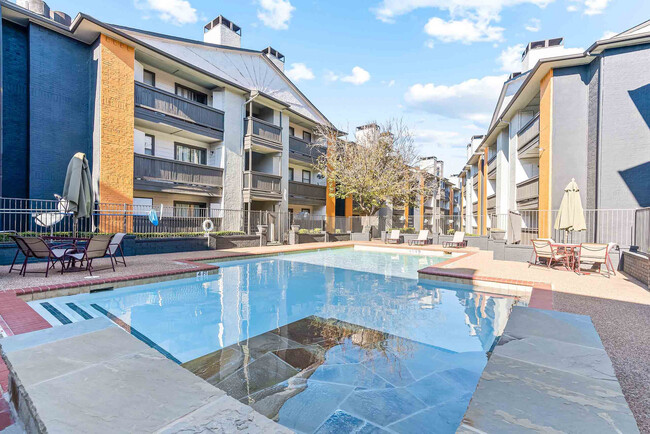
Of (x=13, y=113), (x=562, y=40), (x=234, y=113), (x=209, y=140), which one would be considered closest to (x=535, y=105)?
(x=562, y=40)

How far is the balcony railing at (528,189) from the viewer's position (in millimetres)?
14730

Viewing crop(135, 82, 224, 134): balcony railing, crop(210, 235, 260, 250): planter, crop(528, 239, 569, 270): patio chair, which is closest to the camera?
crop(528, 239, 569, 270): patio chair

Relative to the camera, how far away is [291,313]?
18.6 feet

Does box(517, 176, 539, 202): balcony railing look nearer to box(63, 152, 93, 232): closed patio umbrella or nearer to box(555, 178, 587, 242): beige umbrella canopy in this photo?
box(555, 178, 587, 242): beige umbrella canopy

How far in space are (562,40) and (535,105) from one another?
6.03 meters

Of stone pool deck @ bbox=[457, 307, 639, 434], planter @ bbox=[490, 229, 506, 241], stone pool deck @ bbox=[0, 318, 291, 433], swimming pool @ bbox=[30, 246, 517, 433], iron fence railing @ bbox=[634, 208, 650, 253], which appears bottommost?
swimming pool @ bbox=[30, 246, 517, 433]

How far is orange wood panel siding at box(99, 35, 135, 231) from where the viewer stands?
39.3 feet

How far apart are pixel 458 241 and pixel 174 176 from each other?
15.5 m

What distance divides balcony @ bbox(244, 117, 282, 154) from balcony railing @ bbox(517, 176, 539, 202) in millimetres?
14258

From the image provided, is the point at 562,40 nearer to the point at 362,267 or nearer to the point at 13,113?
the point at 362,267

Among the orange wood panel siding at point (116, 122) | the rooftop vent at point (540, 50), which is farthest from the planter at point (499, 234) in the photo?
the orange wood panel siding at point (116, 122)

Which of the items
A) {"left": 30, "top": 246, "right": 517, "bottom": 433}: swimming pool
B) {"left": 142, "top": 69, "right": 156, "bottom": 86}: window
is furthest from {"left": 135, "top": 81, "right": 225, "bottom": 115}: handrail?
{"left": 30, "top": 246, "right": 517, "bottom": 433}: swimming pool

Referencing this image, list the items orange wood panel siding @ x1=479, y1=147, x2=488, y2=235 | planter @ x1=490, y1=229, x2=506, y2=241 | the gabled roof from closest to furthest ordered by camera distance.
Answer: planter @ x1=490, y1=229, x2=506, y2=241 → the gabled roof → orange wood panel siding @ x1=479, y1=147, x2=488, y2=235

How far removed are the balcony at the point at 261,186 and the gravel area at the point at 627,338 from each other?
14.9m
